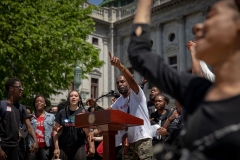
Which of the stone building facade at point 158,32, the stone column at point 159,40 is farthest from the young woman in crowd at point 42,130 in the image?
the stone column at point 159,40

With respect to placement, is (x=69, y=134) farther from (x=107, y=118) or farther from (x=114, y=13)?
(x=114, y=13)

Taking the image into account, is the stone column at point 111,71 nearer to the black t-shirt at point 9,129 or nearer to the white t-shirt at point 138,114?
the black t-shirt at point 9,129

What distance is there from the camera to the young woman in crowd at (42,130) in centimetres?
686

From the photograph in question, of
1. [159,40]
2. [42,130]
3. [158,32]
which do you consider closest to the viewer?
[42,130]

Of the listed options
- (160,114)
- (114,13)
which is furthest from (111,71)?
(160,114)

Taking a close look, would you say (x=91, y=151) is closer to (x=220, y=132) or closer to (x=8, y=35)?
(x=220, y=132)

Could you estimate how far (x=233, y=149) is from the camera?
130 centimetres

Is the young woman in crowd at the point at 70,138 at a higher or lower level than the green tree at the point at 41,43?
lower

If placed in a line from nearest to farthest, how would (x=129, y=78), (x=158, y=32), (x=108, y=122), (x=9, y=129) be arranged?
1. (x=108, y=122)
2. (x=129, y=78)
3. (x=9, y=129)
4. (x=158, y=32)

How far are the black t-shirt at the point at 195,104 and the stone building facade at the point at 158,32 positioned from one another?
25569 mm

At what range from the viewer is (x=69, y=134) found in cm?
606

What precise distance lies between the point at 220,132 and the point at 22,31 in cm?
1494

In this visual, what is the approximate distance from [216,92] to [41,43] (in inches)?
588

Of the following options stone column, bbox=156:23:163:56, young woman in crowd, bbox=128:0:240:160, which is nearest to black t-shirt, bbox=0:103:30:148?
young woman in crowd, bbox=128:0:240:160
